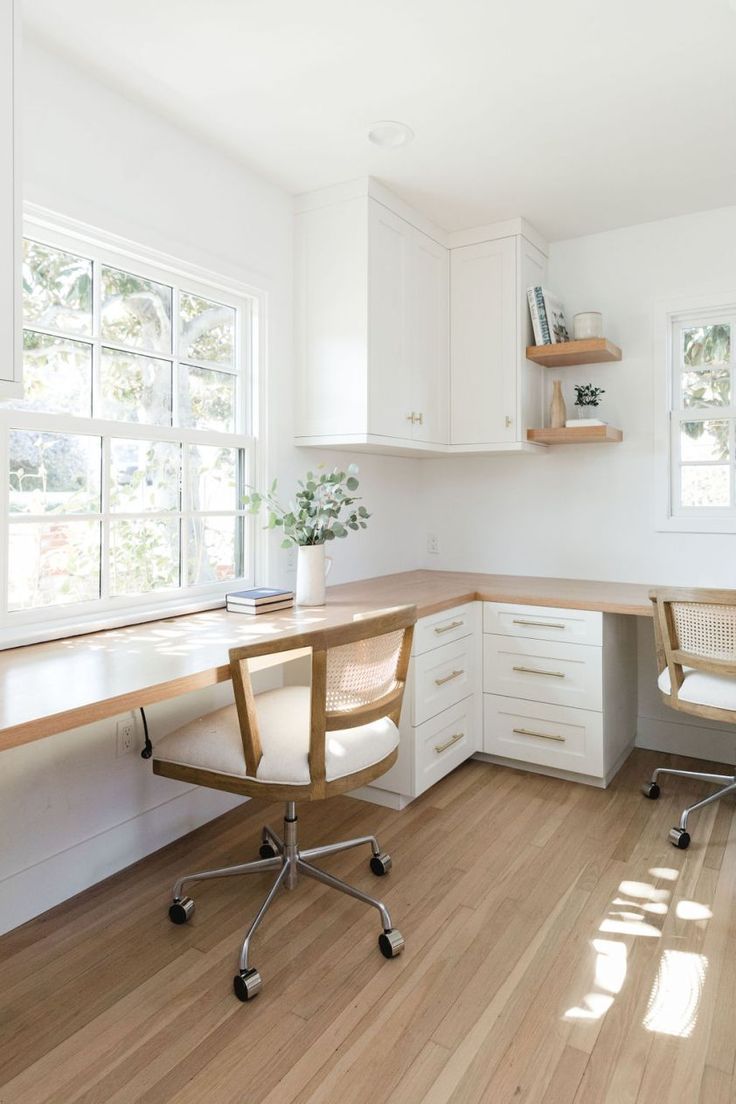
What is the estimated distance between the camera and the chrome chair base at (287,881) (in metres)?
1.71

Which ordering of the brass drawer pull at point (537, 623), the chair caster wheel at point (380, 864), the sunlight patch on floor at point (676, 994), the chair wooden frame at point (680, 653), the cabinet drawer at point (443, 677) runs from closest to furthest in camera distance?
the sunlight patch on floor at point (676, 994) → the chair caster wheel at point (380, 864) → the chair wooden frame at point (680, 653) → the cabinet drawer at point (443, 677) → the brass drawer pull at point (537, 623)

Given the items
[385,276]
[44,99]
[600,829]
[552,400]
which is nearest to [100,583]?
[44,99]

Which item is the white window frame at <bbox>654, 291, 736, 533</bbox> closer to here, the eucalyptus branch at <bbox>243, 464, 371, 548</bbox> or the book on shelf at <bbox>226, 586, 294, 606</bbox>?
the eucalyptus branch at <bbox>243, 464, 371, 548</bbox>

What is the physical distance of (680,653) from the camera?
2.48 metres

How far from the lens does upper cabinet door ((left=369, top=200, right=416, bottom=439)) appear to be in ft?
9.39

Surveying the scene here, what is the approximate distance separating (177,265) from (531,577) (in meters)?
2.16

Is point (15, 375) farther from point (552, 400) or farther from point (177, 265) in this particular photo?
point (552, 400)

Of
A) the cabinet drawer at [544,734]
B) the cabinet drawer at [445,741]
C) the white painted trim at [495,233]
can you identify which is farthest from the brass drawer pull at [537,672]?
the white painted trim at [495,233]

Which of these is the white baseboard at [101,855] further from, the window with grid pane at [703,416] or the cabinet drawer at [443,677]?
the window with grid pane at [703,416]

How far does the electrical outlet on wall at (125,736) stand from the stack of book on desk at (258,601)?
1.73ft

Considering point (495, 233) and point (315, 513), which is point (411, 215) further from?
point (315, 513)

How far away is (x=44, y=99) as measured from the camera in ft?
6.63

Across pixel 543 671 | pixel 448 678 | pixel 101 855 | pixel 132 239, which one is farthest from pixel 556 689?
pixel 132 239

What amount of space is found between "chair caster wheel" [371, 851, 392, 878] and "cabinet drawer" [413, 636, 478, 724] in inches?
22.2
